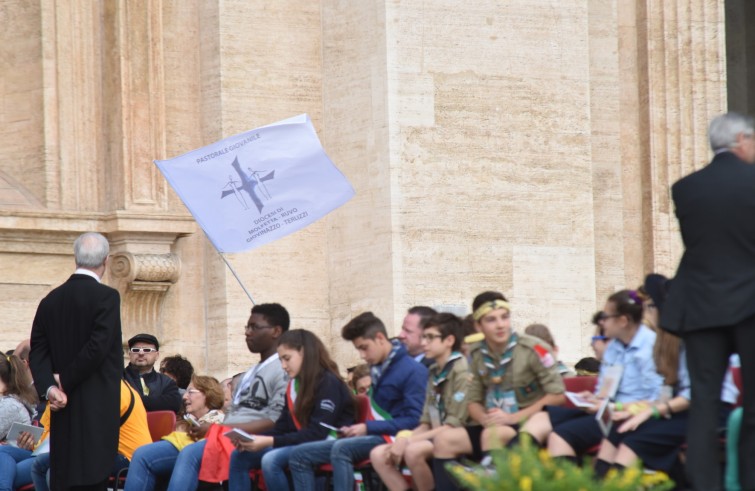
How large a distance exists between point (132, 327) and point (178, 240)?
2.69ft

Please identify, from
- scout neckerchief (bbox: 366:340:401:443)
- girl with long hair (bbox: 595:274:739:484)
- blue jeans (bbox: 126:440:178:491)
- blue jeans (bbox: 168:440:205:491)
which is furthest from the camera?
blue jeans (bbox: 126:440:178:491)

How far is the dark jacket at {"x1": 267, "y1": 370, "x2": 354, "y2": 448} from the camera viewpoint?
10.2 meters

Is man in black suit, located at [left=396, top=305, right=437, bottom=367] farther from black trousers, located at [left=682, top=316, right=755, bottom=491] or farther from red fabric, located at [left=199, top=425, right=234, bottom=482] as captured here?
black trousers, located at [left=682, top=316, right=755, bottom=491]

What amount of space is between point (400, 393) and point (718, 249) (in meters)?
2.88

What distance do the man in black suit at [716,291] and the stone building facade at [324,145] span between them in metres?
6.12

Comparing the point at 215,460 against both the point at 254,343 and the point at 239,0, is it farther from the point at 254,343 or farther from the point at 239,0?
the point at 239,0

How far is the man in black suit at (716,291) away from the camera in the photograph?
743 cm

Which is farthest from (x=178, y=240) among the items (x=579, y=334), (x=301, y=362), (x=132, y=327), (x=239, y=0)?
(x=301, y=362)

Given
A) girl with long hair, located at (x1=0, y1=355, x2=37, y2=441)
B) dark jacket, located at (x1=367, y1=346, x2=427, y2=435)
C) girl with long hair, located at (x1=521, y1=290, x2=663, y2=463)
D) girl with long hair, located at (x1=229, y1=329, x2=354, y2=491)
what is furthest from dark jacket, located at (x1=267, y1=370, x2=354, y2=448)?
girl with long hair, located at (x1=0, y1=355, x2=37, y2=441)

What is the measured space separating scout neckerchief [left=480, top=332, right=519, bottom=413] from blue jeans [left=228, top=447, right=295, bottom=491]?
5.28 ft

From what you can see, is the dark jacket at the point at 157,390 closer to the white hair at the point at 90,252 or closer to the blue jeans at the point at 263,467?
the blue jeans at the point at 263,467

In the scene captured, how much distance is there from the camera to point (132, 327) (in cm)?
1423

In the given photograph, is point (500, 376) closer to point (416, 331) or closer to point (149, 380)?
point (416, 331)

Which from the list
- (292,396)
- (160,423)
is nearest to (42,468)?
(160,423)
